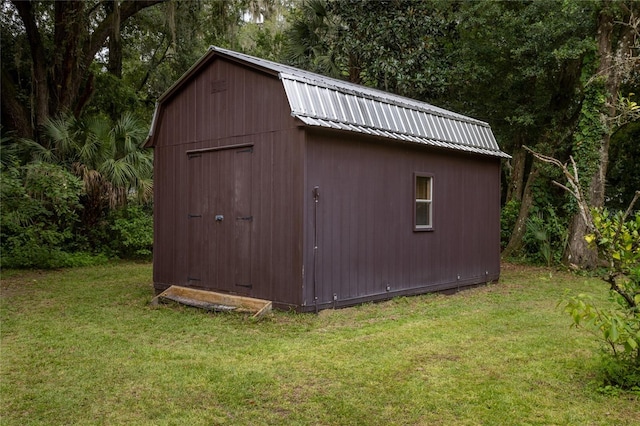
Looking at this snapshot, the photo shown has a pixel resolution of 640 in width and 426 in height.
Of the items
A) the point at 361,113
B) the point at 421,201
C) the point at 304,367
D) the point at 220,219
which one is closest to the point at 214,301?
the point at 220,219

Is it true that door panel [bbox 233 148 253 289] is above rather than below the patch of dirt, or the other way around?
above

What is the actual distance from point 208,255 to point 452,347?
3726mm

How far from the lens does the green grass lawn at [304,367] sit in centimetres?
354

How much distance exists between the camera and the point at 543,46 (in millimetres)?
12016

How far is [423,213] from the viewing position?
330 inches

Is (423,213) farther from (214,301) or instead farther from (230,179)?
(214,301)

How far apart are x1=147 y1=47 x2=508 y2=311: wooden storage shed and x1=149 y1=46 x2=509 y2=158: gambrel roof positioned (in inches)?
0.9

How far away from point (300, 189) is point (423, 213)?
8.92ft

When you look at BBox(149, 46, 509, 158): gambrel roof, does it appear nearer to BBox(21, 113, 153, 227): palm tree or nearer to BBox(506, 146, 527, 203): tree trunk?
BBox(21, 113, 153, 227): palm tree

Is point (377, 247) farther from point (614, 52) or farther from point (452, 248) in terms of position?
point (614, 52)

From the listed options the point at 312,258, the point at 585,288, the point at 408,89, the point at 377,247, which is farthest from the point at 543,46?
the point at 312,258

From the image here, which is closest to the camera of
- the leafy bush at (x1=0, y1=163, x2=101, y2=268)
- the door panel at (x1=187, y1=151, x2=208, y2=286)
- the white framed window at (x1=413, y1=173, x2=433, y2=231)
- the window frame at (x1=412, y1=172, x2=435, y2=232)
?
the door panel at (x1=187, y1=151, x2=208, y2=286)

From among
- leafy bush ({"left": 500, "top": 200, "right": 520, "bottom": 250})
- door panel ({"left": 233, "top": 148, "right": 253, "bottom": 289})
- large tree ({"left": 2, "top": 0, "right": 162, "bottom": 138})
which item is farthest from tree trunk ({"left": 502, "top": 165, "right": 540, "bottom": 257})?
large tree ({"left": 2, "top": 0, "right": 162, "bottom": 138})

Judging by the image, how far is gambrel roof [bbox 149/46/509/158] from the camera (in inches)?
257
